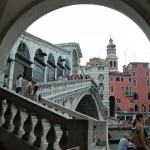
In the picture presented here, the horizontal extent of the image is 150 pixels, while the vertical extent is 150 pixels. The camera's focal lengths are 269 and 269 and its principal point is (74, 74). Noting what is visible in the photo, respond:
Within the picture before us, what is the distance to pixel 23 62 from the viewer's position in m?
19.7

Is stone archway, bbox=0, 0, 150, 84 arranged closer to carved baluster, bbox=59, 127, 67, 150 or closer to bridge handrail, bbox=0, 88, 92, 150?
bridge handrail, bbox=0, 88, 92, 150

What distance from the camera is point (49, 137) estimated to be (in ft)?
11.8

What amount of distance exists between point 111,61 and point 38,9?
68478mm

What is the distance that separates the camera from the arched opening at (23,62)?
18.4m

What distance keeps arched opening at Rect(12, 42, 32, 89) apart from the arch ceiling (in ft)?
41.1

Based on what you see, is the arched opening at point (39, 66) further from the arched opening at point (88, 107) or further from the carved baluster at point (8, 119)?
the carved baluster at point (8, 119)

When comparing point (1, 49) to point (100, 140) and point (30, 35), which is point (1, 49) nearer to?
point (100, 140)

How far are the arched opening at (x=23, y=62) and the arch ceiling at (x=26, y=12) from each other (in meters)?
12.5

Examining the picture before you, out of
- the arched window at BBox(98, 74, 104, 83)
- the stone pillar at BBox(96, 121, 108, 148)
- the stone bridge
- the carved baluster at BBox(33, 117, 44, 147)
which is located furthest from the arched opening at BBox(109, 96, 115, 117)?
the carved baluster at BBox(33, 117, 44, 147)

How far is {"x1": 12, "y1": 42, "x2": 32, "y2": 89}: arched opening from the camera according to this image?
18.4m

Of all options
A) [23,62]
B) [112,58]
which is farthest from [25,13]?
[112,58]

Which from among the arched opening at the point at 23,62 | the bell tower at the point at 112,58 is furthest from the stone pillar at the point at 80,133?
the bell tower at the point at 112,58

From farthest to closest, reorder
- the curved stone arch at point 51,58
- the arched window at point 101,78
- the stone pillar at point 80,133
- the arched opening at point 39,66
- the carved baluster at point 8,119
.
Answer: the arched window at point 101,78 < the curved stone arch at point 51,58 < the arched opening at point 39,66 < the carved baluster at point 8,119 < the stone pillar at point 80,133

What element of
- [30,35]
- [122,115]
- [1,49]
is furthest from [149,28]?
[122,115]
